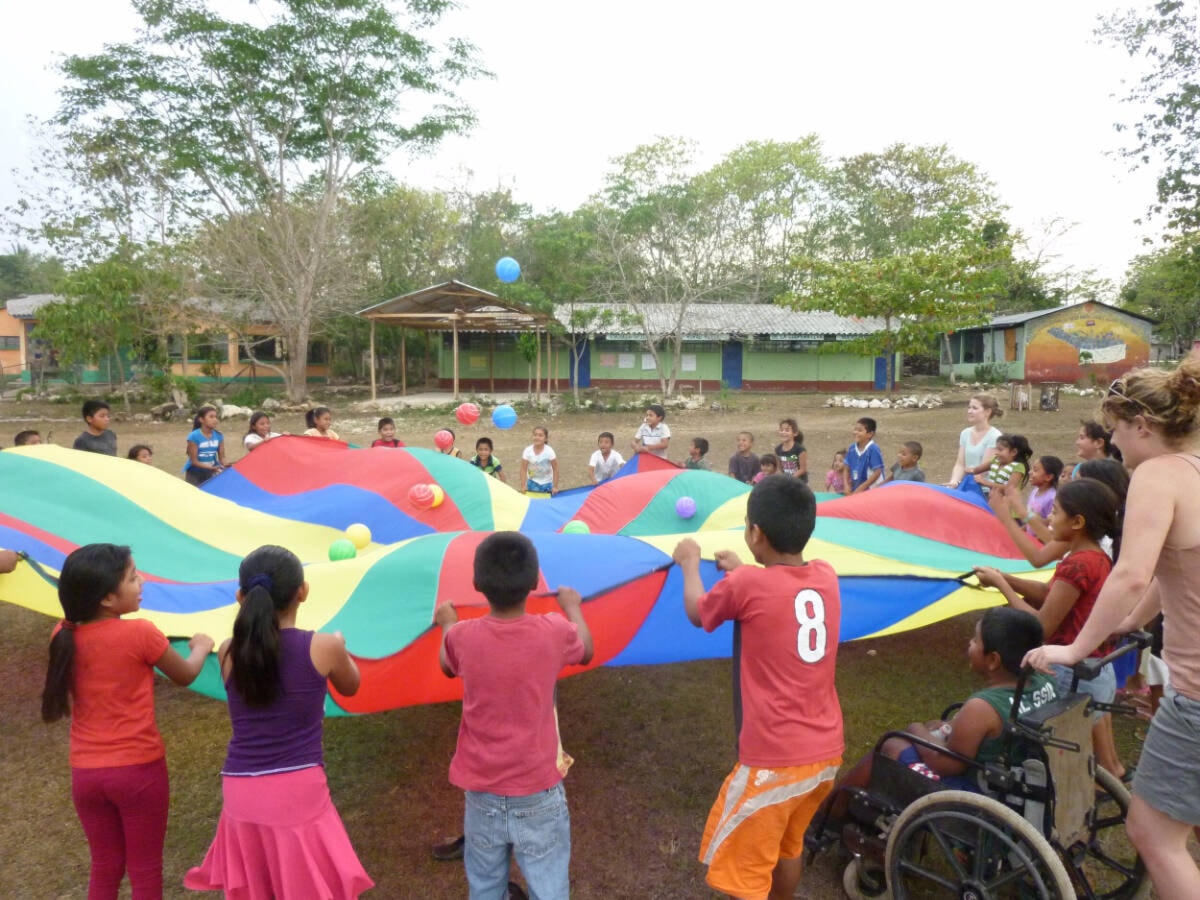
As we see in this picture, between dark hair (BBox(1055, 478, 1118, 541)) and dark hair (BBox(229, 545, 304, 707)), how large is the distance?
2329mm

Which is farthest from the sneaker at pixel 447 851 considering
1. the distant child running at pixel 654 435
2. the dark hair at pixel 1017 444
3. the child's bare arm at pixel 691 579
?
the distant child running at pixel 654 435

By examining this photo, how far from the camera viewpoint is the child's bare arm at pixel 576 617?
199 centimetres

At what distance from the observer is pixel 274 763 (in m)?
1.84

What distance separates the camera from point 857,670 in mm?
4309

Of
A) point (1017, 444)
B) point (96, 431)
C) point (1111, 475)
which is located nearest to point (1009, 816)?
point (1111, 475)

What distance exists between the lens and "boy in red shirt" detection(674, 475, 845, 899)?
1.96 metres

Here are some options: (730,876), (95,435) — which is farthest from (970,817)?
(95,435)

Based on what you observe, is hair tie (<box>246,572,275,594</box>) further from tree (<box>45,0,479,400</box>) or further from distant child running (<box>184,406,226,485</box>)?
tree (<box>45,0,479,400</box>)

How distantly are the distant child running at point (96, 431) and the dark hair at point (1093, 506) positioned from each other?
5.51 m

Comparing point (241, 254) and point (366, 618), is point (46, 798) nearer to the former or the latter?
point (366, 618)

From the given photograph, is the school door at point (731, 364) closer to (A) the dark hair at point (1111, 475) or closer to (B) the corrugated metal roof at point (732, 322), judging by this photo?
(B) the corrugated metal roof at point (732, 322)

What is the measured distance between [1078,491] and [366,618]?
2312mm

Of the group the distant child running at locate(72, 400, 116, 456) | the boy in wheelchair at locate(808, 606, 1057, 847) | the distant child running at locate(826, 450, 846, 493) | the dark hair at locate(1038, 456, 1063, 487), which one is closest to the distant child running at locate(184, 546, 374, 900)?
the boy in wheelchair at locate(808, 606, 1057, 847)

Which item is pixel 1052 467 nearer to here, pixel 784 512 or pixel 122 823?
pixel 784 512
